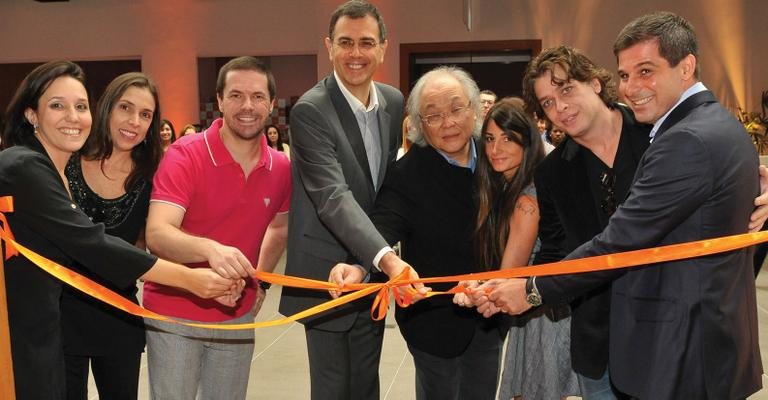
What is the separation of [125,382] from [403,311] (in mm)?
1092

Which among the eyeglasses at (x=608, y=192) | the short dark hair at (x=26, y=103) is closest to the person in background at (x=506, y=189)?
the eyeglasses at (x=608, y=192)

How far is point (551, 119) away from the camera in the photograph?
2.75m

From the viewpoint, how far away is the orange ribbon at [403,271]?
2146mm

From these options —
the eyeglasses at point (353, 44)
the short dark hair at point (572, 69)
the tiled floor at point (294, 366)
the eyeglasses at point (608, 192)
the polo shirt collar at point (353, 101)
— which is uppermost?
the eyeglasses at point (353, 44)

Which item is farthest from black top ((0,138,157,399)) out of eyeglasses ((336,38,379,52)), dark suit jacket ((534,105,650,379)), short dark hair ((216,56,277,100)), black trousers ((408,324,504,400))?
dark suit jacket ((534,105,650,379))

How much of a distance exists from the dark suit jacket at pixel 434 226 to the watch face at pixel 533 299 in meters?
0.31

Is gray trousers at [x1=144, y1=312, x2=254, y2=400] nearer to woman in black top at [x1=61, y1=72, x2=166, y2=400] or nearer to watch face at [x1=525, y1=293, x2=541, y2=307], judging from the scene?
woman in black top at [x1=61, y1=72, x2=166, y2=400]

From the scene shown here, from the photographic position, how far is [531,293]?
2.68 meters

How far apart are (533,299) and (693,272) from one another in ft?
2.19

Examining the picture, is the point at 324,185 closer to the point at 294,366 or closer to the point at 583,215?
the point at 583,215

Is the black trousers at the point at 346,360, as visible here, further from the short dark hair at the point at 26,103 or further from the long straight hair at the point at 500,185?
the short dark hair at the point at 26,103

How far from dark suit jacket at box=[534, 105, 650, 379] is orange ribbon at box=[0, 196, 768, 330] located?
24 cm

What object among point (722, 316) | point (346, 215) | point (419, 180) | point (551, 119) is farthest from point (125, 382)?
point (722, 316)

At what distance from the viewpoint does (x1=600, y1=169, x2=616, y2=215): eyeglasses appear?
2.57 metres
